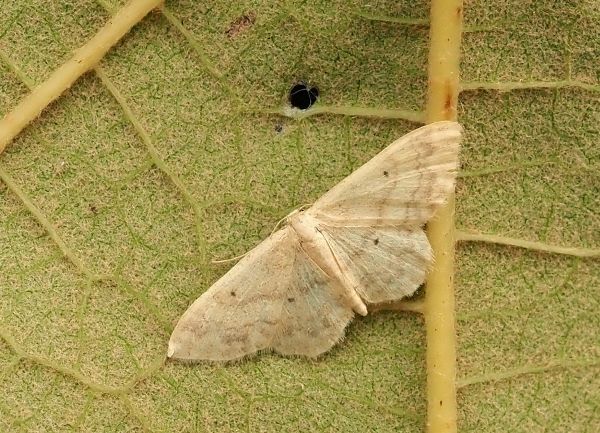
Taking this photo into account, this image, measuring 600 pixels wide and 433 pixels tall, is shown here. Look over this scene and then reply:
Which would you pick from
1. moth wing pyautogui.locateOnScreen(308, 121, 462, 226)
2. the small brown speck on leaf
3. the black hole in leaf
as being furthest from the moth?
the small brown speck on leaf

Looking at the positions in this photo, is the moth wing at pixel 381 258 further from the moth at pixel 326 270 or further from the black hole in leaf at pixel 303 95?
the black hole in leaf at pixel 303 95

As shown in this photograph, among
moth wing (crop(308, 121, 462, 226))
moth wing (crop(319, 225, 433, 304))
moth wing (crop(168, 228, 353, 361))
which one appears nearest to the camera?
moth wing (crop(308, 121, 462, 226))

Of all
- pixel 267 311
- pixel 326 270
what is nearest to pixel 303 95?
pixel 326 270

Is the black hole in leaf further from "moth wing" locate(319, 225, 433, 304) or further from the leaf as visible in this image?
"moth wing" locate(319, 225, 433, 304)

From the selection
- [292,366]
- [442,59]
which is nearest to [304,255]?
[292,366]

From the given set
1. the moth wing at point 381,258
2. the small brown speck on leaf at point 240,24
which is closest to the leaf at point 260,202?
the small brown speck on leaf at point 240,24

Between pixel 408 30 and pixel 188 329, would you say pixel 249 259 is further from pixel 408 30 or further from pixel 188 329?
pixel 408 30

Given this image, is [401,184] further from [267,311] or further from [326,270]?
[267,311]
